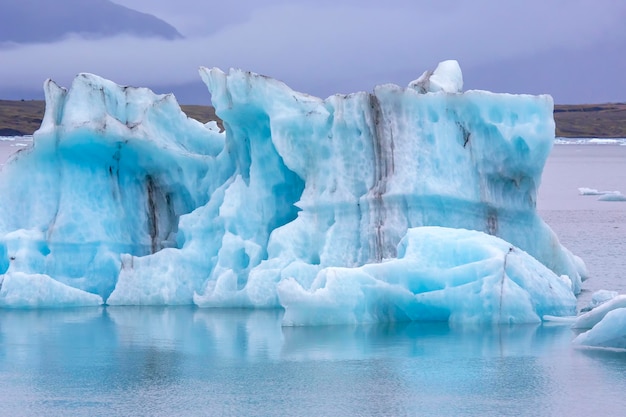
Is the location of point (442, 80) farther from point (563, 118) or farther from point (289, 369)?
point (563, 118)

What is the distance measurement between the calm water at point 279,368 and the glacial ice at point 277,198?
1.61ft

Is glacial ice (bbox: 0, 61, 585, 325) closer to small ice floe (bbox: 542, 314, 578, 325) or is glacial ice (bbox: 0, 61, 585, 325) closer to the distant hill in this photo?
small ice floe (bbox: 542, 314, 578, 325)

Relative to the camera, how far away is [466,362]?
10.3 metres

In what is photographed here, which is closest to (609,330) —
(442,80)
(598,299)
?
(598,299)

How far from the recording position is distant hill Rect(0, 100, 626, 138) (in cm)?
8244

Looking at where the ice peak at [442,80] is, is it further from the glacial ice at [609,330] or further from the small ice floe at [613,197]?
the small ice floe at [613,197]

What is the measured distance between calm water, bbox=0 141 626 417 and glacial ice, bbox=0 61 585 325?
490mm

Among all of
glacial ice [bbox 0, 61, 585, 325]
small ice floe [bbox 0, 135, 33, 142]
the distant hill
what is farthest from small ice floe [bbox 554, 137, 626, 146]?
glacial ice [bbox 0, 61, 585, 325]

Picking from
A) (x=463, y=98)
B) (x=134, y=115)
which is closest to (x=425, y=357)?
(x=463, y=98)

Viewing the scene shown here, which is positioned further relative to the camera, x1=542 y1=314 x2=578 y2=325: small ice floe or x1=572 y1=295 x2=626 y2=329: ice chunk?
x1=542 y1=314 x2=578 y2=325: small ice floe

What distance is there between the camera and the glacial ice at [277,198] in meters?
13.5

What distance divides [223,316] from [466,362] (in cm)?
397

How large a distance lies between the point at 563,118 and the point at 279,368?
9160 centimetres

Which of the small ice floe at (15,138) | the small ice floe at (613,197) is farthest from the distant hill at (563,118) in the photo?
the small ice floe at (613,197)
